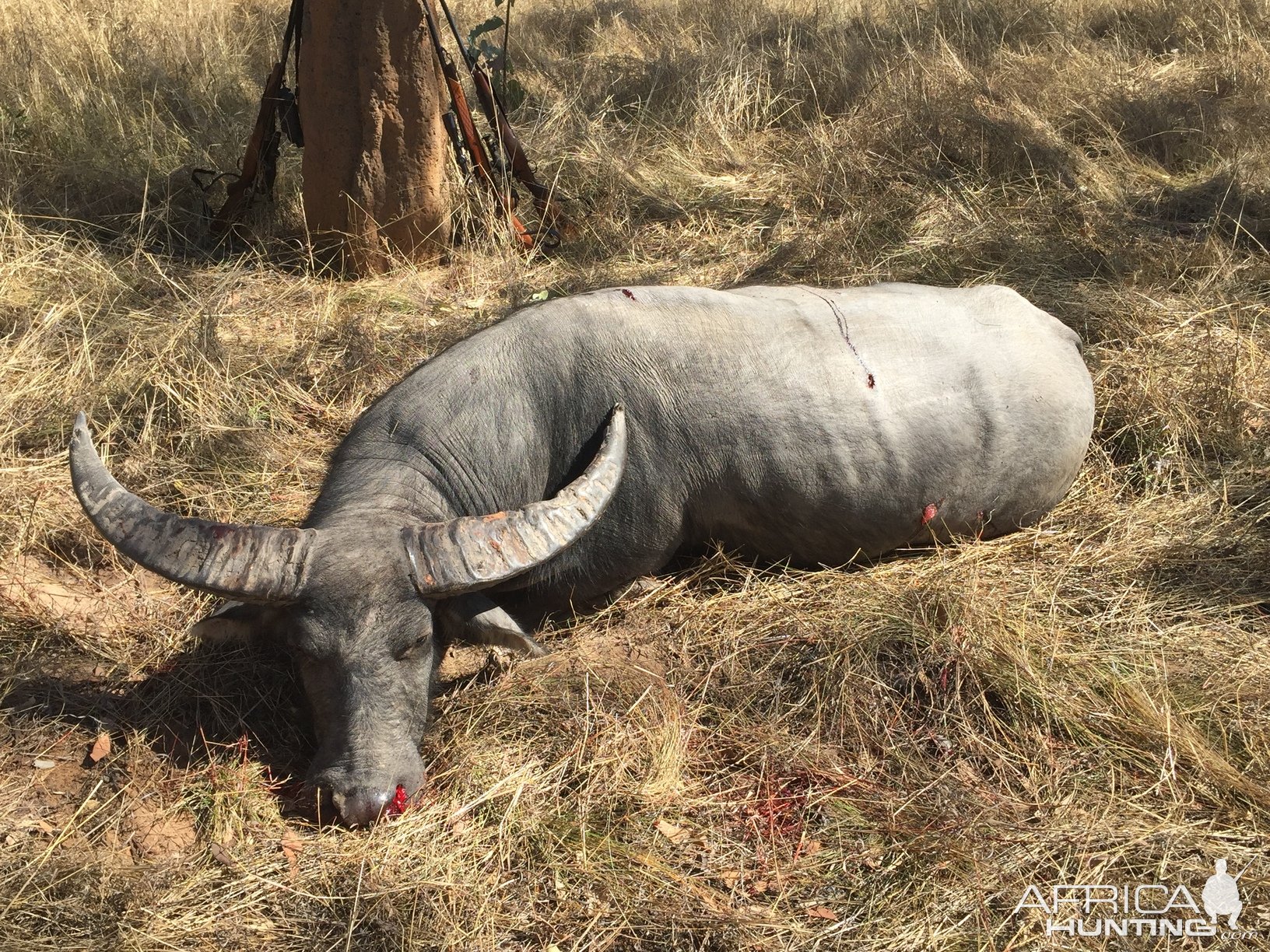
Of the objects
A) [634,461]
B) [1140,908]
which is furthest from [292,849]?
[1140,908]

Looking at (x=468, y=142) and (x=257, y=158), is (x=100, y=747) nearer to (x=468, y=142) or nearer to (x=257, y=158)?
(x=257, y=158)

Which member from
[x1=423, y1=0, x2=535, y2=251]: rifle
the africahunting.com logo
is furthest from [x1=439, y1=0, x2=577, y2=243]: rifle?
the africahunting.com logo

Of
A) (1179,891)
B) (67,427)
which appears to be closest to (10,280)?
(67,427)

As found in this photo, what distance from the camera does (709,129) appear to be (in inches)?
330

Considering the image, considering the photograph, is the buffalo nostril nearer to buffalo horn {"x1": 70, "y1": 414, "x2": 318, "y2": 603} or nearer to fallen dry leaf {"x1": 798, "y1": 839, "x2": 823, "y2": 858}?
buffalo horn {"x1": 70, "y1": 414, "x2": 318, "y2": 603}

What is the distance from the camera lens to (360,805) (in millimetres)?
3436

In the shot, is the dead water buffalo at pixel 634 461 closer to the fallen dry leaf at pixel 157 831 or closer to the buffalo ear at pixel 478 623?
the buffalo ear at pixel 478 623

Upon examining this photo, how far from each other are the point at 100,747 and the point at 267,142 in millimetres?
4500

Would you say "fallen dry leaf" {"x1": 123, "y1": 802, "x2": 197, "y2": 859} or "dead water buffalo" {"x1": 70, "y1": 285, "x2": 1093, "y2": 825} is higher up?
→ "dead water buffalo" {"x1": 70, "y1": 285, "x2": 1093, "y2": 825}

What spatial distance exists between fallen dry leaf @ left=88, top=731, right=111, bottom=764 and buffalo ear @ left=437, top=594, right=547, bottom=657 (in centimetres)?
120

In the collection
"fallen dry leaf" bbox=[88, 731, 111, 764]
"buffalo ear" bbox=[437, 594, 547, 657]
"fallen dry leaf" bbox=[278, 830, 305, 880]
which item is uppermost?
"buffalo ear" bbox=[437, 594, 547, 657]

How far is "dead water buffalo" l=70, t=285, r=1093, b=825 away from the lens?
3.60m

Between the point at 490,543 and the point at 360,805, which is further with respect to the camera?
the point at 490,543

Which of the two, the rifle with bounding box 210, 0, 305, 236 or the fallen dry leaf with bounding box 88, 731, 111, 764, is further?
the rifle with bounding box 210, 0, 305, 236
